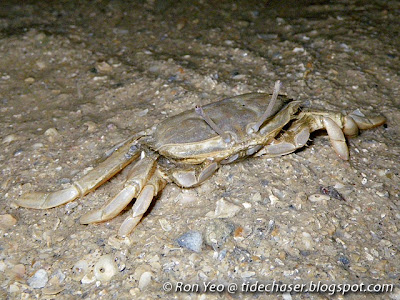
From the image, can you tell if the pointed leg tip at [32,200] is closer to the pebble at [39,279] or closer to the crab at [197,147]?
the crab at [197,147]

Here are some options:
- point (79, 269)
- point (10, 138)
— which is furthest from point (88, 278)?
point (10, 138)

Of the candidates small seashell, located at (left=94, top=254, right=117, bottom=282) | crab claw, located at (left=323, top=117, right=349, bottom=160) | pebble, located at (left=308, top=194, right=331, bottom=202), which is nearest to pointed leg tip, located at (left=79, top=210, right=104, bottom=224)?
small seashell, located at (left=94, top=254, right=117, bottom=282)

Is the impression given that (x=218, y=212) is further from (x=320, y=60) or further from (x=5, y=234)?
(x=320, y=60)

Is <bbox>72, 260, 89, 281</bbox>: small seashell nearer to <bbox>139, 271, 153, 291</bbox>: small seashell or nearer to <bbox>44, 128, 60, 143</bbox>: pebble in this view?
<bbox>139, 271, 153, 291</bbox>: small seashell

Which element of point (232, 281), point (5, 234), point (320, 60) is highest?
point (320, 60)

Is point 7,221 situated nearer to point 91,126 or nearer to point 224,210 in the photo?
point 91,126

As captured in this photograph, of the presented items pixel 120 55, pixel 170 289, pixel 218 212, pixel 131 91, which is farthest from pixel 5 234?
pixel 120 55
